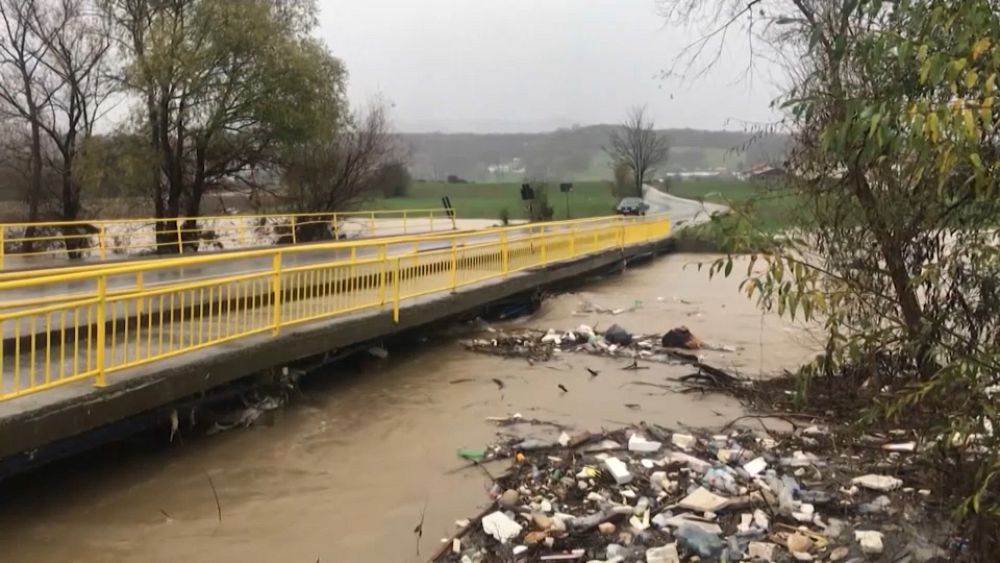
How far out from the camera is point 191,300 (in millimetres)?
8164

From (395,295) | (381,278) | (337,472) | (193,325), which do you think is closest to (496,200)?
(395,295)

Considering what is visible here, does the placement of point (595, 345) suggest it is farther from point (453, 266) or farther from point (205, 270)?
point (205, 270)

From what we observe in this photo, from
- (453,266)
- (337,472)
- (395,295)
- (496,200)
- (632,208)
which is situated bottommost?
(337,472)

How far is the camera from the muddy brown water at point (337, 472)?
6.08 meters

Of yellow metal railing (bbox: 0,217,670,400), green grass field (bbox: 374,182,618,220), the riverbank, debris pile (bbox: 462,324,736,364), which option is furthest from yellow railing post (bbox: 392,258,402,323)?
green grass field (bbox: 374,182,618,220)

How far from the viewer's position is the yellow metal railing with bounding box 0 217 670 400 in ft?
21.9

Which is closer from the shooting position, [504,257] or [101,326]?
[101,326]

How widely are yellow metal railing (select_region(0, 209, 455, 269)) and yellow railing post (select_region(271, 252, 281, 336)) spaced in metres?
12.6

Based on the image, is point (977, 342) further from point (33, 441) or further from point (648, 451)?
point (33, 441)

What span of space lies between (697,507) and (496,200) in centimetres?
6475

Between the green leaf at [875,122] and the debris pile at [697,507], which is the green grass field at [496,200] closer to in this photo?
the debris pile at [697,507]

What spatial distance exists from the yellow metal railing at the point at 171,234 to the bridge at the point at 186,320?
7416 millimetres

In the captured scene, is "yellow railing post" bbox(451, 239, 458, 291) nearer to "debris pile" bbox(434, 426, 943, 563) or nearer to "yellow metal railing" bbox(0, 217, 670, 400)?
"yellow metal railing" bbox(0, 217, 670, 400)

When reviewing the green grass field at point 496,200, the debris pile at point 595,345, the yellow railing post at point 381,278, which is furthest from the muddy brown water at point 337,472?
the green grass field at point 496,200
